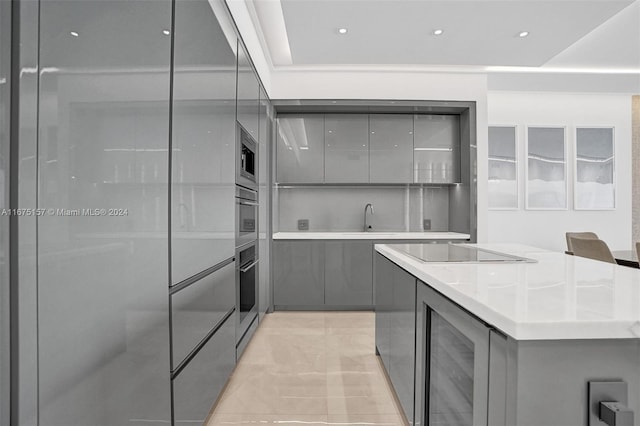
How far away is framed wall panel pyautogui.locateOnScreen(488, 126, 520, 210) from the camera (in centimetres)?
515

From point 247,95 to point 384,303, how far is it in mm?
1764

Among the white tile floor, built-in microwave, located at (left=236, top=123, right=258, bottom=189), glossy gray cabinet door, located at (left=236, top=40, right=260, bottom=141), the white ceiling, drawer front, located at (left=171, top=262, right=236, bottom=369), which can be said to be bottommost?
the white tile floor

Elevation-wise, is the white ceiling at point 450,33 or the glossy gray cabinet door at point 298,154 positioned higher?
the white ceiling at point 450,33

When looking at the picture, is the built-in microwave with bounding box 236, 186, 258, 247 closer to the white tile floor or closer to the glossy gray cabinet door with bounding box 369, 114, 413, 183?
the white tile floor

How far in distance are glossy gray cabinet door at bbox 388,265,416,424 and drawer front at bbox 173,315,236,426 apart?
0.97 meters

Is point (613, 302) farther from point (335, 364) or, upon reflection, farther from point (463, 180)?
point (463, 180)

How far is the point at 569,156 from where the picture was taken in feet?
17.0

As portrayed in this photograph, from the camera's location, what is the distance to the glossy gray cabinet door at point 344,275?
13.1ft

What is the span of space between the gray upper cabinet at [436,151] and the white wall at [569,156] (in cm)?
135

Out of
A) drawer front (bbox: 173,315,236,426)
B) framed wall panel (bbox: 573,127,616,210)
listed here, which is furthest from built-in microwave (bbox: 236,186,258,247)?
framed wall panel (bbox: 573,127,616,210)

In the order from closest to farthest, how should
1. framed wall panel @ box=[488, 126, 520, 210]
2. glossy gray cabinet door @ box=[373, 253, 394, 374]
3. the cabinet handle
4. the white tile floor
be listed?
the cabinet handle, the white tile floor, glossy gray cabinet door @ box=[373, 253, 394, 374], framed wall panel @ box=[488, 126, 520, 210]

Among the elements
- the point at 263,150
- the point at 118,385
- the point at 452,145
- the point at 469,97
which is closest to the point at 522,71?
the point at 469,97

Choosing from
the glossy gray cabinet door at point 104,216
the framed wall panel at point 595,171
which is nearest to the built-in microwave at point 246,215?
the glossy gray cabinet door at point 104,216

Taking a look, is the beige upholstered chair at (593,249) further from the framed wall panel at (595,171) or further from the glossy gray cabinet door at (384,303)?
the framed wall panel at (595,171)
